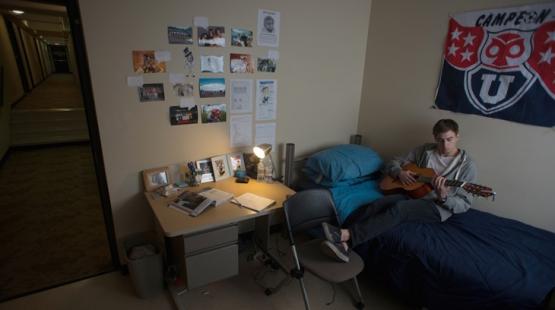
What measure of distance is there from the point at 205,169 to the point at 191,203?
454 mm

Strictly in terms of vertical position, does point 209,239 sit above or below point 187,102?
below

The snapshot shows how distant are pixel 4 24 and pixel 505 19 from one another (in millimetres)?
7749

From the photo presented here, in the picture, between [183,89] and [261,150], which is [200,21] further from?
[261,150]

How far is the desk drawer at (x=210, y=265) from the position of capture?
1818 millimetres

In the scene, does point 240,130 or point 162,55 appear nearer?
point 162,55

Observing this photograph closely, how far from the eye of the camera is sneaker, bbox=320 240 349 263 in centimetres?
173

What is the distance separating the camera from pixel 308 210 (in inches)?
78.1

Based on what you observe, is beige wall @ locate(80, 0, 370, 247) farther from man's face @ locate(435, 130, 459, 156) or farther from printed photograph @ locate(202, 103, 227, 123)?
man's face @ locate(435, 130, 459, 156)

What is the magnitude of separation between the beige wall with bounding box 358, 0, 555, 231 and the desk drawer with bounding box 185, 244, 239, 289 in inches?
71.6

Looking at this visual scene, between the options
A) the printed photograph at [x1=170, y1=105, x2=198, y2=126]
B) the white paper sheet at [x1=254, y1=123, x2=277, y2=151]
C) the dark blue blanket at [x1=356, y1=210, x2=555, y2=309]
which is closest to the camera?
the dark blue blanket at [x1=356, y1=210, x2=555, y2=309]

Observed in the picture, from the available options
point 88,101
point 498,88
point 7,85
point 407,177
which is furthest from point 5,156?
point 498,88

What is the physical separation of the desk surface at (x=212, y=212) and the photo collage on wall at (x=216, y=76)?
1.37ft

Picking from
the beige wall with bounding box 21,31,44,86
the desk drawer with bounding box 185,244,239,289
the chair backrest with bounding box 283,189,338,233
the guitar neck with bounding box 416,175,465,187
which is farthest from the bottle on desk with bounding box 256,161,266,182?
the beige wall with bounding box 21,31,44,86

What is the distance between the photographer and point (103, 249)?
8.25 ft
